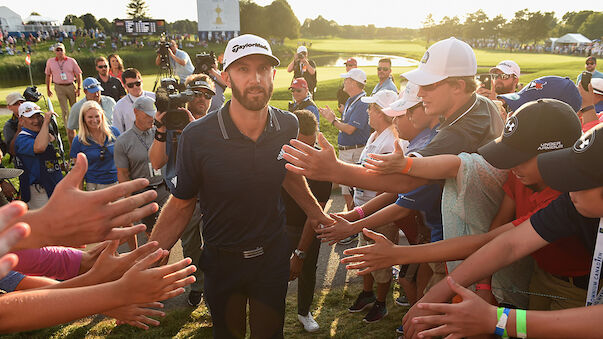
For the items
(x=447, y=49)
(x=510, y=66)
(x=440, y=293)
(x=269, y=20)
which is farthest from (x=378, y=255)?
(x=269, y=20)

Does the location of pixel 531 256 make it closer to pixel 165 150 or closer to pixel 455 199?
pixel 455 199

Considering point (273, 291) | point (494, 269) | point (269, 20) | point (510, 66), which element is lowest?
point (273, 291)

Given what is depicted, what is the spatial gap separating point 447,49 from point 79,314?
2.81 metres

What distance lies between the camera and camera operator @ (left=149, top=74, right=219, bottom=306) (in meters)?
4.44

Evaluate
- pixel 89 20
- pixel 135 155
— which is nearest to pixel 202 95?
pixel 135 155

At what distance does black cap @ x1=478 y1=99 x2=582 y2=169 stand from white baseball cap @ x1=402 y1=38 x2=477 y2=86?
30.9 inches

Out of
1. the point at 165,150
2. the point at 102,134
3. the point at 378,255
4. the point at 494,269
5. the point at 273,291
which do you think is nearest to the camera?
the point at 494,269

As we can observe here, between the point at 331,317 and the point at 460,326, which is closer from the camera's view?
the point at 460,326

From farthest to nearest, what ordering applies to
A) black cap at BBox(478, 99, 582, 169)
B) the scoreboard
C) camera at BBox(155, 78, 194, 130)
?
1. the scoreboard
2. camera at BBox(155, 78, 194, 130)
3. black cap at BBox(478, 99, 582, 169)

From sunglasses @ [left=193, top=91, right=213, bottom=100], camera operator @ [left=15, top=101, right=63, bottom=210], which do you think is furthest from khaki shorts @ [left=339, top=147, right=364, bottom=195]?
camera operator @ [left=15, top=101, right=63, bottom=210]

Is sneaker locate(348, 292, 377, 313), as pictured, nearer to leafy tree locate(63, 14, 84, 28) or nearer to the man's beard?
the man's beard

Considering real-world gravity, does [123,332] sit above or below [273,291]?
below

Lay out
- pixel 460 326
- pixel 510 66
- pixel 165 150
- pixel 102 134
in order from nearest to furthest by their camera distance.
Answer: pixel 460 326, pixel 165 150, pixel 102 134, pixel 510 66

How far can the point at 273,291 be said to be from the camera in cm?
323
